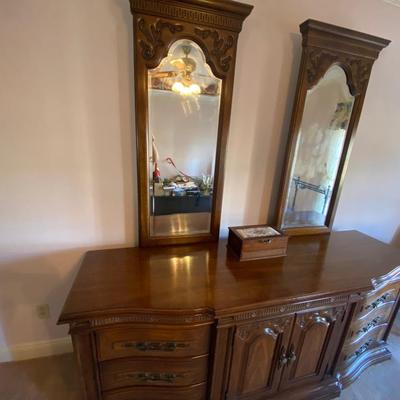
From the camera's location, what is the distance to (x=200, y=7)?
40.5 inches

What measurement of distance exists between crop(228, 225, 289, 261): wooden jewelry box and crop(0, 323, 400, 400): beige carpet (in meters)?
1.01

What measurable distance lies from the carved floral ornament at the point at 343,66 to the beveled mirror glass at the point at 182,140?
0.57 meters

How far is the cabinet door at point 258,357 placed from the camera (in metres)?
1.02

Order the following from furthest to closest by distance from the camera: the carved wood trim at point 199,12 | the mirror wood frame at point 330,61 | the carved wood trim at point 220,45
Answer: the mirror wood frame at point 330,61, the carved wood trim at point 220,45, the carved wood trim at point 199,12

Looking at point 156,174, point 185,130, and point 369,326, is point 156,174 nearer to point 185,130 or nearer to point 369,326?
point 185,130

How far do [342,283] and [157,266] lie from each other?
951 millimetres

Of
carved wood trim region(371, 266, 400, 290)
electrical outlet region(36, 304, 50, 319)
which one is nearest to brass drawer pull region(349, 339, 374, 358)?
carved wood trim region(371, 266, 400, 290)

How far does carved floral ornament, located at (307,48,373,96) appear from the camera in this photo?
126 cm

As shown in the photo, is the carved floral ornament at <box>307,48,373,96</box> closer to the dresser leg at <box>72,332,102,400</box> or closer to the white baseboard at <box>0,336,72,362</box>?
the dresser leg at <box>72,332,102,400</box>

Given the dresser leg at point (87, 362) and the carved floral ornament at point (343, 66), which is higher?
the carved floral ornament at point (343, 66)

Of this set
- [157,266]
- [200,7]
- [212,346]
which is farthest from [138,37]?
[212,346]

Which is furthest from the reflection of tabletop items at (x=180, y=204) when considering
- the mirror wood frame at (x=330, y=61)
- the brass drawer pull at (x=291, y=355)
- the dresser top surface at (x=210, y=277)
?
the brass drawer pull at (x=291, y=355)

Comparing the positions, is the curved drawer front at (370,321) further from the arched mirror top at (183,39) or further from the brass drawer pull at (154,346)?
the arched mirror top at (183,39)

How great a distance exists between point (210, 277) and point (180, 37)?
3.86 ft
